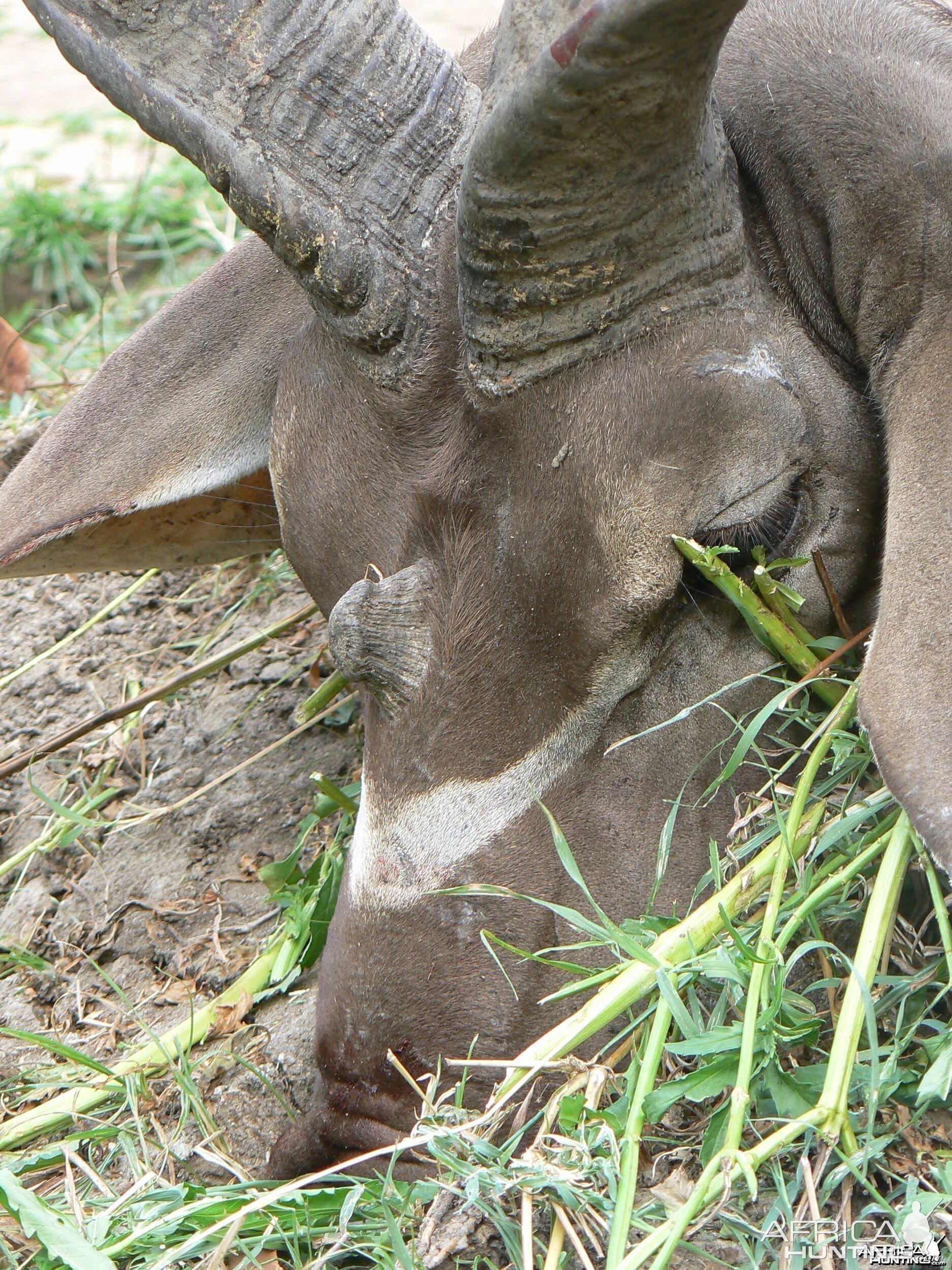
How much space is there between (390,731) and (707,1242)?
1070mm

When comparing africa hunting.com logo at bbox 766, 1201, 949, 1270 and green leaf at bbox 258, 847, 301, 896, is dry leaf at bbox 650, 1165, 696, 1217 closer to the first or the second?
africa hunting.com logo at bbox 766, 1201, 949, 1270

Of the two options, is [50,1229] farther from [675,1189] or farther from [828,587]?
[828,587]

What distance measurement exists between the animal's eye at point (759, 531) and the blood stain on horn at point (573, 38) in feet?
2.83

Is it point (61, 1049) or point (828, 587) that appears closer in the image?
point (828, 587)

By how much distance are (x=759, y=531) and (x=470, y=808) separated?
2.47 ft

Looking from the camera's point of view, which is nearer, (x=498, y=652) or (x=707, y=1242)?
(x=707, y=1242)

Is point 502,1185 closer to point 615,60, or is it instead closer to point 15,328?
point 615,60

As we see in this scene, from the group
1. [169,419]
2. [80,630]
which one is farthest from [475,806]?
[80,630]

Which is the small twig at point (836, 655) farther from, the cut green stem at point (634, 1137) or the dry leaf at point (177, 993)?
the dry leaf at point (177, 993)

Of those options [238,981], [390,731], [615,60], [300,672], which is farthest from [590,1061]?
[300,672]

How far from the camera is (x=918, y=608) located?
7.22ft

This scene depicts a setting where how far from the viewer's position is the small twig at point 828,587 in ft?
8.56

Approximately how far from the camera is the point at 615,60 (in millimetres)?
1997

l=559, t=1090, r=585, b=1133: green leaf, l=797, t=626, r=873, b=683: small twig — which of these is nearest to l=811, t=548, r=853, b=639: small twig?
l=797, t=626, r=873, b=683: small twig
